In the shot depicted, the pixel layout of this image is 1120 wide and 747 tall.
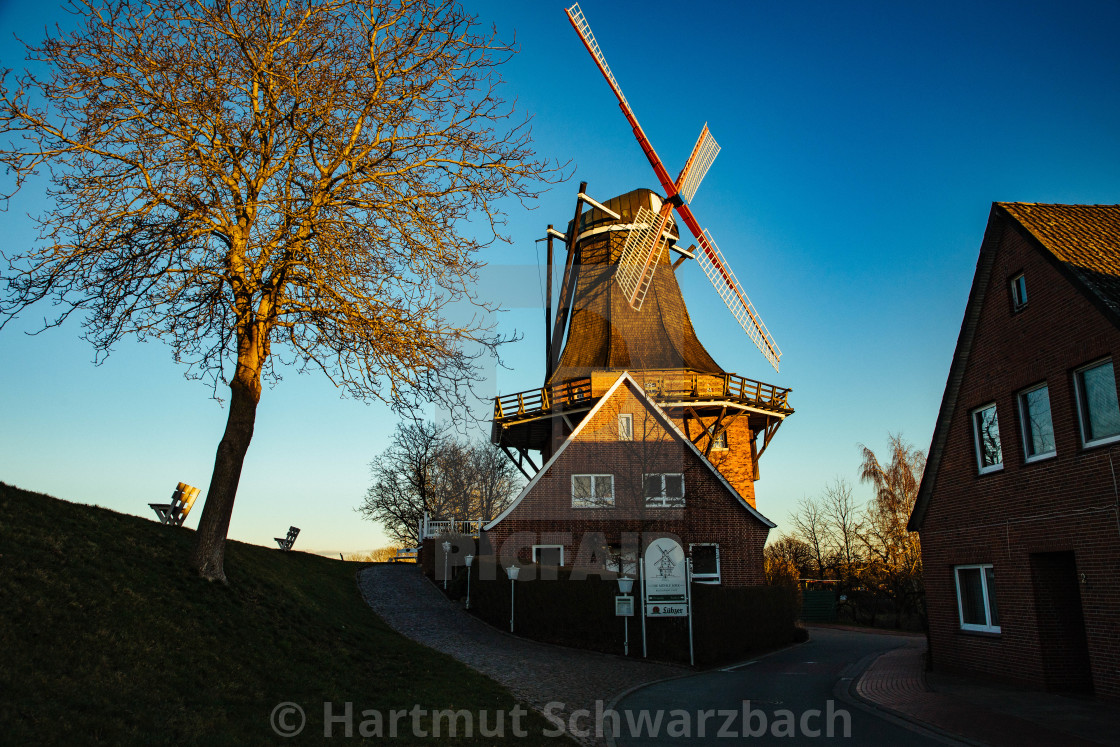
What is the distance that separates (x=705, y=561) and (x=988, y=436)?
11.9 metres

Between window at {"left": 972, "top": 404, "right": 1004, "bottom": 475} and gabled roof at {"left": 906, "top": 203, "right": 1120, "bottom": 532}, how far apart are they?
73 cm

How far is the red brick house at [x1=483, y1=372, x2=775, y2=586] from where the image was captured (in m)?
24.5

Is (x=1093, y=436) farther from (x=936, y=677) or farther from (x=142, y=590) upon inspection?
(x=142, y=590)

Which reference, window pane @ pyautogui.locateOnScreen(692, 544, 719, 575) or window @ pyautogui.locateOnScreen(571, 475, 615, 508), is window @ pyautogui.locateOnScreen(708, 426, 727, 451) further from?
window @ pyautogui.locateOnScreen(571, 475, 615, 508)

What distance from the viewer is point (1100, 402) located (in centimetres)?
1176

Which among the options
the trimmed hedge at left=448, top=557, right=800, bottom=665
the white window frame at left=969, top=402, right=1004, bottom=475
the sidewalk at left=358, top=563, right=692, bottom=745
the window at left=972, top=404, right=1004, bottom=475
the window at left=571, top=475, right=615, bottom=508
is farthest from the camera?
the window at left=571, top=475, right=615, bottom=508

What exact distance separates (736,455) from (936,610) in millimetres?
15152

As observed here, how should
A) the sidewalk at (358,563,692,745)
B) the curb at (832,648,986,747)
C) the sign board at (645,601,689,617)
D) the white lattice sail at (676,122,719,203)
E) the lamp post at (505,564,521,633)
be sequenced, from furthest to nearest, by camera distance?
the white lattice sail at (676,122,719,203), the lamp post at (505,564,521,633), the sign board at (645,601,689,617), the sidewalk at (358,563,692,745), the curb at (832,648,986,747)

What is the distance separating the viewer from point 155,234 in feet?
34.8

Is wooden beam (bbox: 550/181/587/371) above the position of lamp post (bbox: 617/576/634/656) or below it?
above

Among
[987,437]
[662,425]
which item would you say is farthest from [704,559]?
[987,437]

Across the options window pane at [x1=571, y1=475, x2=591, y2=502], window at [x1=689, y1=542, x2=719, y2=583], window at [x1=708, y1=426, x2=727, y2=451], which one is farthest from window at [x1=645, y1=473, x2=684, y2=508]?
window at [x1=708, y1=426, x2=727, y2=451]

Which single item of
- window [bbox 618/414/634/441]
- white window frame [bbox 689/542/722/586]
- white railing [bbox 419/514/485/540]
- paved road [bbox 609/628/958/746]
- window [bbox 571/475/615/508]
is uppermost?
window [bbox 618/414/634/441]

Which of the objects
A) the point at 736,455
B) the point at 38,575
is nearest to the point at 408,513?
the point at 736,455
